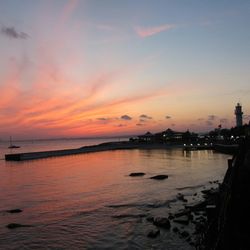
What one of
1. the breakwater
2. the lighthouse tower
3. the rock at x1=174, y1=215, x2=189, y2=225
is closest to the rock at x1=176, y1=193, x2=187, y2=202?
the rock at x1=174, y1=215, x2=189, y2=225

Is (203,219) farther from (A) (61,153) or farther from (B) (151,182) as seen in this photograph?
(A) (61,153)

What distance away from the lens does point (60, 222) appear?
24562mm

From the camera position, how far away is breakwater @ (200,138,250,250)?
1364cm

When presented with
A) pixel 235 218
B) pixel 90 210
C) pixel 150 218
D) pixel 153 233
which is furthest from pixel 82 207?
pixel 235 218

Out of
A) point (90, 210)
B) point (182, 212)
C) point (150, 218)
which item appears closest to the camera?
point (150, 218)

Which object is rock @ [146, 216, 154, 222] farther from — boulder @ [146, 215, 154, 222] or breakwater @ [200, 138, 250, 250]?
breakwater @ [200, 138, 250, 250]

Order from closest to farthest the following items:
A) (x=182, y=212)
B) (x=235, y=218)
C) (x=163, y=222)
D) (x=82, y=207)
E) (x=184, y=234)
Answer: (x=235, y=218) → (x=184, y=234) → (x=163, y=222) → (x=182, y=212) → (x=82, y=207)

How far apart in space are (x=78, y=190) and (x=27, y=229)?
16179mm

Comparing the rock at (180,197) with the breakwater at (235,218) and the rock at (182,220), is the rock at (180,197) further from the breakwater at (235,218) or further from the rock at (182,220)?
the breakwater at (235,218)

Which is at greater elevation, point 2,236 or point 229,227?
point 229,227

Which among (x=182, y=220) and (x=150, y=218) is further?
(x=150, y=218)

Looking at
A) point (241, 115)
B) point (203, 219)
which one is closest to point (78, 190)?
point (203, 219)

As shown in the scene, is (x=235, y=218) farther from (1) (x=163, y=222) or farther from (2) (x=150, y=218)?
(2) (x=150, y=218)

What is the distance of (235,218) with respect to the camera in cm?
1488
